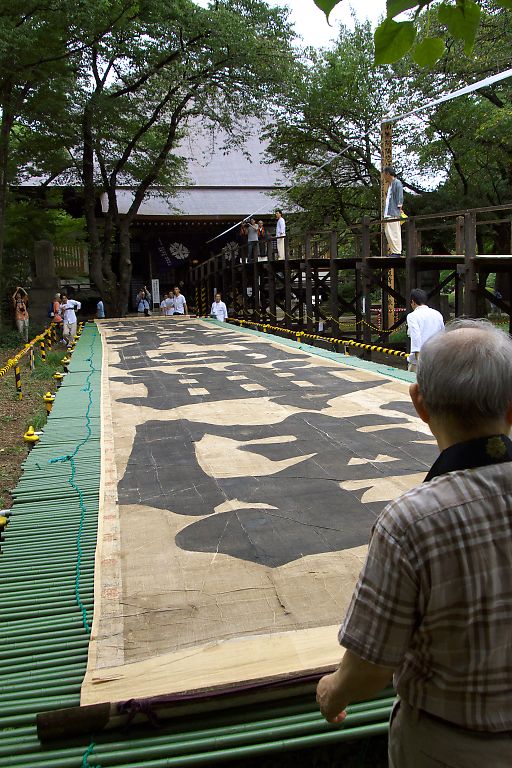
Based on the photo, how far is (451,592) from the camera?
134 cm

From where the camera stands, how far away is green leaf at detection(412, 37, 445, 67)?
6.95 feet

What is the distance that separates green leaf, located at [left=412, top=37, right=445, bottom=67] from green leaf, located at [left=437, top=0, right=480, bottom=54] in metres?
0.08

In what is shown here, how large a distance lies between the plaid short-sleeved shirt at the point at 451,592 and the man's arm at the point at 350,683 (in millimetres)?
38

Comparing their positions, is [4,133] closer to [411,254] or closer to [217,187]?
[411,254]

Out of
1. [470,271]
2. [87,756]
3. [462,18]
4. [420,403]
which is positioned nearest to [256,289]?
[470,271]

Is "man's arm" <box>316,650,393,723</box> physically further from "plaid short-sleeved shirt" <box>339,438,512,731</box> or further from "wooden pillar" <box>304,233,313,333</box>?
"wooden pillar" <box>304,233,313,333</box>

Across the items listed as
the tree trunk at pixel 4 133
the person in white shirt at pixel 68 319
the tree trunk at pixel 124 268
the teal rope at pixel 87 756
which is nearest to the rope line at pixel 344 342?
the tree trunk at pixel 124 268

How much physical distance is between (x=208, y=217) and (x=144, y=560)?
22645 millimetres

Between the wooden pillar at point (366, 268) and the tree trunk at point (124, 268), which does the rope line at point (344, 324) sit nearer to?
the wooden pillar at point (366, 268)

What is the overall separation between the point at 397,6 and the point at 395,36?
0.24 ft

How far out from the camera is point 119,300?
23.6 meters

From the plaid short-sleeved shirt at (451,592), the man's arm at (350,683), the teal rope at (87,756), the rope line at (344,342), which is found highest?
the plaid short-sleeved shirt at (451,592)

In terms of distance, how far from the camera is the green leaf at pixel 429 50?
212cm

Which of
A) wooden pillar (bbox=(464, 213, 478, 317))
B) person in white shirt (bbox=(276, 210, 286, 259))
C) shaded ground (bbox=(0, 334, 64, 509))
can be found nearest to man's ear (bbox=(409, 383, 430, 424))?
shaded ground (bbox=(0, 334, 64, 509))
